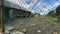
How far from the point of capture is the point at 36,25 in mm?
2932

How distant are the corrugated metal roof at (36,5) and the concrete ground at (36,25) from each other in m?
0.15

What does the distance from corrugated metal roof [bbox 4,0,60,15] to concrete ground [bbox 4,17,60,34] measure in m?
0.15

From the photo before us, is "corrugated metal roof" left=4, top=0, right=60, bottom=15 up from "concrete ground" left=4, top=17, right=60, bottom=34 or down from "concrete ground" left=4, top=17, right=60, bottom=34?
up

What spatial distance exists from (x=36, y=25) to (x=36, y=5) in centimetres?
37

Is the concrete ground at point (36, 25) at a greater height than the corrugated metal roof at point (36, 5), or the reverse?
the corrugated metal roof at point (36, 5)

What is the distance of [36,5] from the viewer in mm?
2926

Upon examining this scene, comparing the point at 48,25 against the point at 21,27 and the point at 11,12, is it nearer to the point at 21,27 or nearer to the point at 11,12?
the point at 21,27

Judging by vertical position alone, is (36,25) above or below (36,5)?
below

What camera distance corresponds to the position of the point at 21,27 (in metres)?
2.98

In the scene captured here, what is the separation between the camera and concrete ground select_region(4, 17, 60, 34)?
2.83 meters

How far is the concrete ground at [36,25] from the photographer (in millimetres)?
2830

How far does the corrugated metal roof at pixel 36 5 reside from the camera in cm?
285

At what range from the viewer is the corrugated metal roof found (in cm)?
285

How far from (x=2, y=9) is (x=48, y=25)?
955 mm
